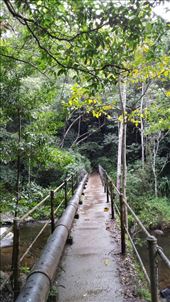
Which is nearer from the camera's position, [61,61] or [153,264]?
[153,264]

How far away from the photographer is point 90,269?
3781 millimetres

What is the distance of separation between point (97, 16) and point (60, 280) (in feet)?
10.9

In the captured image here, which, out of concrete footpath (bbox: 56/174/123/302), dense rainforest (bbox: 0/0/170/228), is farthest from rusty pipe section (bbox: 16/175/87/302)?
dense rainforest (bbox: 0/0/170/228)

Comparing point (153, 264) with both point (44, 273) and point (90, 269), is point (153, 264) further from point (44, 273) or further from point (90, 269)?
point (90, 269)

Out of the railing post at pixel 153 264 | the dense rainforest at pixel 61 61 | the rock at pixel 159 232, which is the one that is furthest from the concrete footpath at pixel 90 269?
the rock at pixel 159 232

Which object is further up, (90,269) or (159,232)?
(90,269)

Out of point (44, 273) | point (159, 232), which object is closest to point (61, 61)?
point (44, 273)

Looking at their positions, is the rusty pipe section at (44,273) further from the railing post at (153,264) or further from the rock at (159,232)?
the rock at (159,232)

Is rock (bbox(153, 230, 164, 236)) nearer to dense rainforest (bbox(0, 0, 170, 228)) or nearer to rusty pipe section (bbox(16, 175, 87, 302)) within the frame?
dense rainforest (bbox(0, 0, 170, 228))

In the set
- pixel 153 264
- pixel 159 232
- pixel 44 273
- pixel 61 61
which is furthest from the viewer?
pixel 159 232

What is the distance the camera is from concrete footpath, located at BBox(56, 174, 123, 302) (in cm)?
311

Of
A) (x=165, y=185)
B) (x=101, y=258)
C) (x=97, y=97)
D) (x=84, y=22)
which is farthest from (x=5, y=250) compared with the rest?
(x=165, y=185)

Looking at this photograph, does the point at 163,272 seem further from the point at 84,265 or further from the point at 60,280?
the point at 60,280

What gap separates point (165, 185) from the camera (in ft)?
54.3
